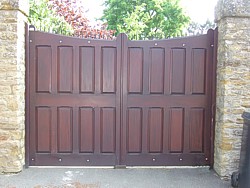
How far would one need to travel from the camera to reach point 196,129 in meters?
5.31

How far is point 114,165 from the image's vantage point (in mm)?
5293

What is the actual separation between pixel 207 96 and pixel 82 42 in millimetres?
2026

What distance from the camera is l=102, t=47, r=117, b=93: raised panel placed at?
17.1ft

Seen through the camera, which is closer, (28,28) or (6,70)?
(6,70)

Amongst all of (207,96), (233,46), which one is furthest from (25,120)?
(233,46)

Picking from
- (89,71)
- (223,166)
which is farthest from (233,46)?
(89,71)

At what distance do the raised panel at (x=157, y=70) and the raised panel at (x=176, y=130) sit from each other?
0.40 metres

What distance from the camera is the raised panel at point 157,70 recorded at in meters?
5.24

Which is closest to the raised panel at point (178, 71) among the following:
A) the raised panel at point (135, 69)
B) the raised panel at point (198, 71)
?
the raised panel at point (198, 71)

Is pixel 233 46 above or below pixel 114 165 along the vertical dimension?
above

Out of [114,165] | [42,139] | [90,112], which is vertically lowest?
[114,165]

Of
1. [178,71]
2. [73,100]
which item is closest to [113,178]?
[73,100]

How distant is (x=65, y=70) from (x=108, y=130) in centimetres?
110

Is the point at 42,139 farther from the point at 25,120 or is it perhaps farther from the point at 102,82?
the point at 102,82
